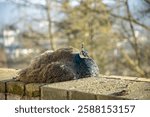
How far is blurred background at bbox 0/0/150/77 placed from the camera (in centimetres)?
1635

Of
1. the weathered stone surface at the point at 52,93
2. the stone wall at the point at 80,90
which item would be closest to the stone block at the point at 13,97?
the stone wall at the point at 80,90

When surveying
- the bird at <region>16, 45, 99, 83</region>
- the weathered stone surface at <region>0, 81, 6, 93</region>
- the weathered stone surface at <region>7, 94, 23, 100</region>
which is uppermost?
the bird at <region>16, 45, 99, 83</region>

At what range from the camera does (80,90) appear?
326cm

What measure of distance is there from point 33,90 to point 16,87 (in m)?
0.23

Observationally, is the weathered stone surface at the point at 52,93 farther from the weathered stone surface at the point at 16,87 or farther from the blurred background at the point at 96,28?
the blurred background at the point at 96,28

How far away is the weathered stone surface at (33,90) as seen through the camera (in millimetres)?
3521

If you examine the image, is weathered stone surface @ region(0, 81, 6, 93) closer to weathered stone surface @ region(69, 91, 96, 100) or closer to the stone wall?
the stone wall

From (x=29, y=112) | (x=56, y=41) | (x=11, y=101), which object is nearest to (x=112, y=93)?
(x=29, y=112)

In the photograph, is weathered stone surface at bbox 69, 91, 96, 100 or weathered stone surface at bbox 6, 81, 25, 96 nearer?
weathered stone surface at bbox 69, 91, 96, 100

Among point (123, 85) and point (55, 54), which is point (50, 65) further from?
point (123, 85)

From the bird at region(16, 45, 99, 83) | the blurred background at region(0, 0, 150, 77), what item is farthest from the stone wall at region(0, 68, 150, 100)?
the blurred background at region(0, 0, 150, 77)

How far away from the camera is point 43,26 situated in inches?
870

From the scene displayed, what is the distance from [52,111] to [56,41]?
18.9m

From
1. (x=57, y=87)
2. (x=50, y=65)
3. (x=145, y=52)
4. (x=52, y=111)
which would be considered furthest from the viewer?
(x=145, y=52)
